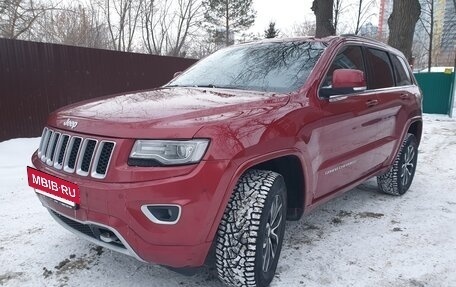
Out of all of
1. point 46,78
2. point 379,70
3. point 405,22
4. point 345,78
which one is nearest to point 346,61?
point 345,78

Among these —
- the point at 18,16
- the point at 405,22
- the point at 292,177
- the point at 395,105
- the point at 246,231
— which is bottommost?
the point at 246,231

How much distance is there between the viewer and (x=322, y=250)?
10.5ft

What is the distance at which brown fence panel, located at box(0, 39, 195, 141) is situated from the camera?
7.17 m

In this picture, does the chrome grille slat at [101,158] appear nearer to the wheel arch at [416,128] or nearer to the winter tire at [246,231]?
the winter tire at [246,231]

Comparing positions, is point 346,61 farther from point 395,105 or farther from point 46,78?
point 46,78

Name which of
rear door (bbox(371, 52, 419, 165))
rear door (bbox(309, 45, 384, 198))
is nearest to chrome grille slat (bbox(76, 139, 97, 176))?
rear door (bbox(309, 45, 384, 198))

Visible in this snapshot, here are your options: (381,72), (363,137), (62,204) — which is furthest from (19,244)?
(381,72)

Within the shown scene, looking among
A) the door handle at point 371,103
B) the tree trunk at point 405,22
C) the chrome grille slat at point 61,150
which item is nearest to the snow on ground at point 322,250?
the chrome grille slat at point 61,150

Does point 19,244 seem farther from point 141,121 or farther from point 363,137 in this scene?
point 363,137

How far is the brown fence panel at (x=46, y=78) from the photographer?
23.5 ft

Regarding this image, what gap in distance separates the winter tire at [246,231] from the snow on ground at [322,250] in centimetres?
37

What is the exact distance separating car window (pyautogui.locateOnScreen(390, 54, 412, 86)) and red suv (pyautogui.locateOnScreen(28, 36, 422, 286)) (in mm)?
1295

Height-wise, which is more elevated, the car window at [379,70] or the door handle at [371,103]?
the car window at [379,70]

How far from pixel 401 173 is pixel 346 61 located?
1842 mm
